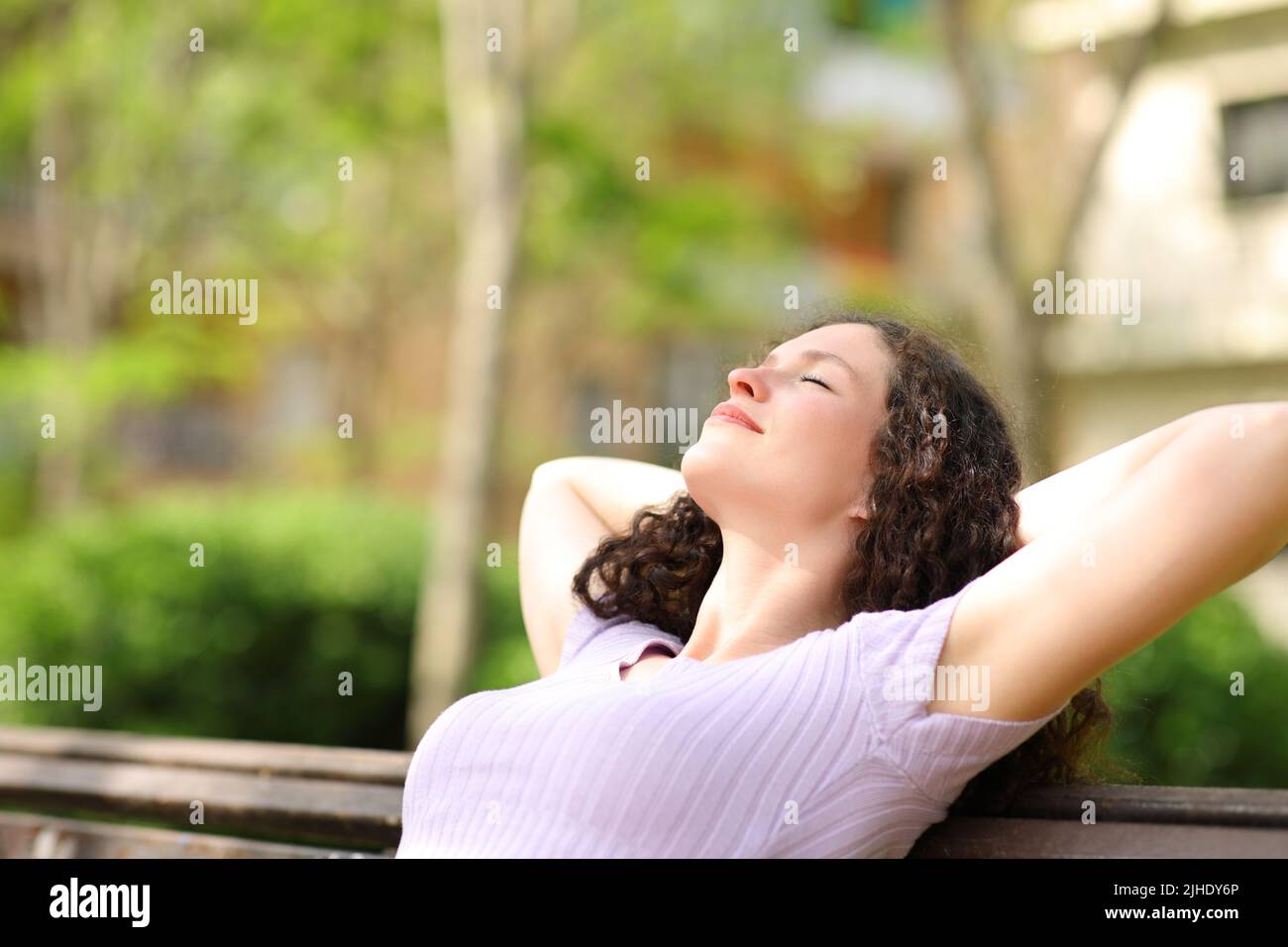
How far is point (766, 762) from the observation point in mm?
1610

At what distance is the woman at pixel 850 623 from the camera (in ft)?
4.75

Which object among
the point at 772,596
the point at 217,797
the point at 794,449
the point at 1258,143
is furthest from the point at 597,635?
the point at 1258,143

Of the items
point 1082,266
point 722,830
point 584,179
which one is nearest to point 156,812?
point 722,830

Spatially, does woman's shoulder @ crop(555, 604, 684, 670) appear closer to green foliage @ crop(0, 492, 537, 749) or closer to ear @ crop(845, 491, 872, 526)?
ear @ crop(845, 491, 872, 526)

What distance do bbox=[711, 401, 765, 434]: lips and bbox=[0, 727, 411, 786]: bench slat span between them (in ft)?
2.24

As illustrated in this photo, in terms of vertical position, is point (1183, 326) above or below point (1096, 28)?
below

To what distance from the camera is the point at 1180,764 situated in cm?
644

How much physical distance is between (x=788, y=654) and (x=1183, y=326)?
11.6 meters

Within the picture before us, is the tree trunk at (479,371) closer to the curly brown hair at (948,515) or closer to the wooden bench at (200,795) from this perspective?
the wooden bench at (200,795)

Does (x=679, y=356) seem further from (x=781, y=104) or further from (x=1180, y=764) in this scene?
(x=1180, y=764)

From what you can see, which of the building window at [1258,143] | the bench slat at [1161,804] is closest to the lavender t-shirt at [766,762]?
the bench slat at [1161,804]

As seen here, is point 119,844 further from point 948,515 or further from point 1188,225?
point 1188,225

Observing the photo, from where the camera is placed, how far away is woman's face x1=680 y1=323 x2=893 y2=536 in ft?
6.08
